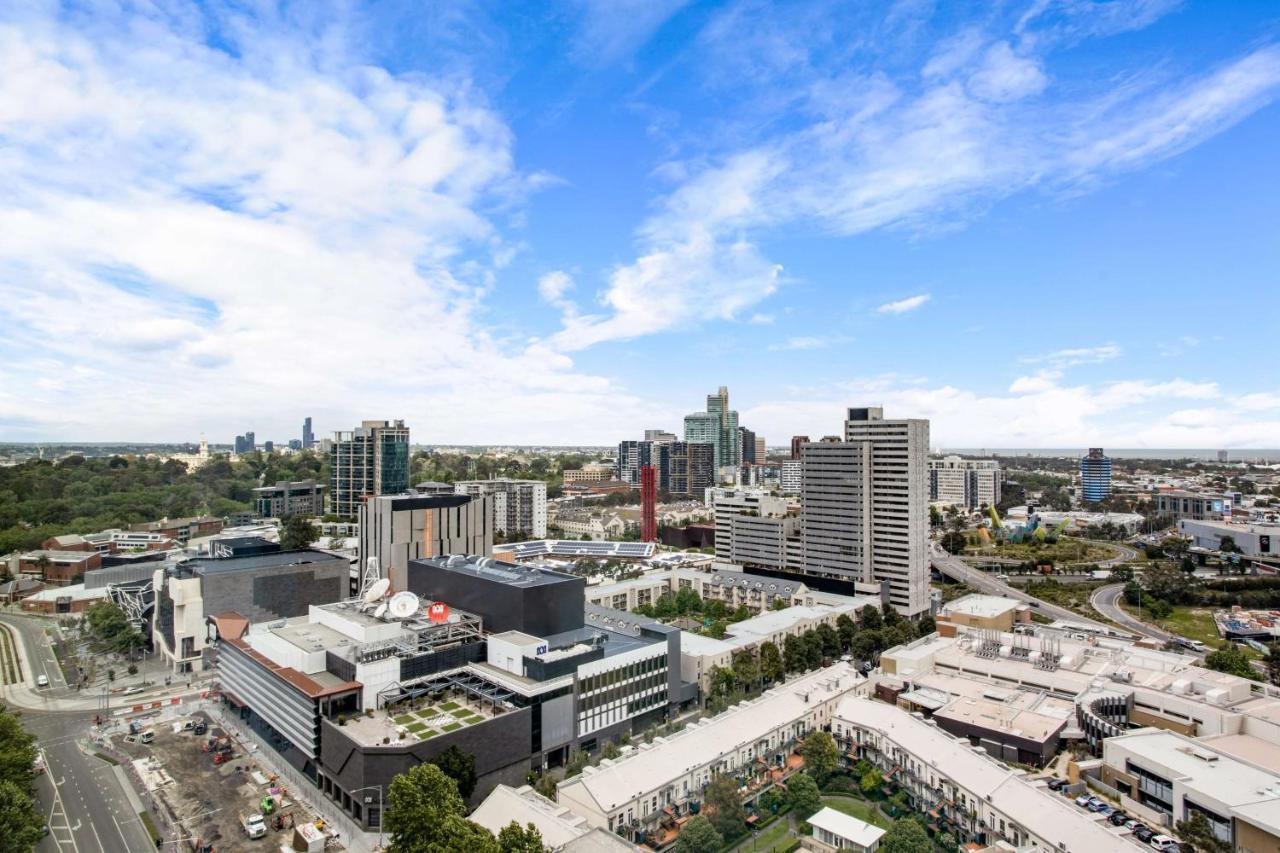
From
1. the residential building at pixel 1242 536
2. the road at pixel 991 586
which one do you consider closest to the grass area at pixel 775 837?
the road at pixel 991 586

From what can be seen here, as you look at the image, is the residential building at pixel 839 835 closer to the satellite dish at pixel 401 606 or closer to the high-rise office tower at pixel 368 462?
the satellite dish at pixel 401 606

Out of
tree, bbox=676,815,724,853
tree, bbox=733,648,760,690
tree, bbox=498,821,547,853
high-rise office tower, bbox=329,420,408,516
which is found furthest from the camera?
high-rise office tower, bbox=329,420,408,516

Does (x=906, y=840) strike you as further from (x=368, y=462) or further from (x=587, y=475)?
(x=587, y=475)

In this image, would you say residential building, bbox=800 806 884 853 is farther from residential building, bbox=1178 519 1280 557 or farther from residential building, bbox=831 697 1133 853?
residential building, bbox=1178 519 1280 557

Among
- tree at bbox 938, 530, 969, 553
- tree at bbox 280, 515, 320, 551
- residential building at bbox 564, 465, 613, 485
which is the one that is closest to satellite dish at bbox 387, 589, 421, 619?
tree at bbox 280, 515, 320, 551

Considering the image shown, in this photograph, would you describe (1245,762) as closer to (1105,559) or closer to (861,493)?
(861,493)

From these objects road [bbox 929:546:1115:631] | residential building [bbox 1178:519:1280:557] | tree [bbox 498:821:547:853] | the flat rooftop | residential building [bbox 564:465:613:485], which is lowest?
road [bbox 929:546:1115:631]
